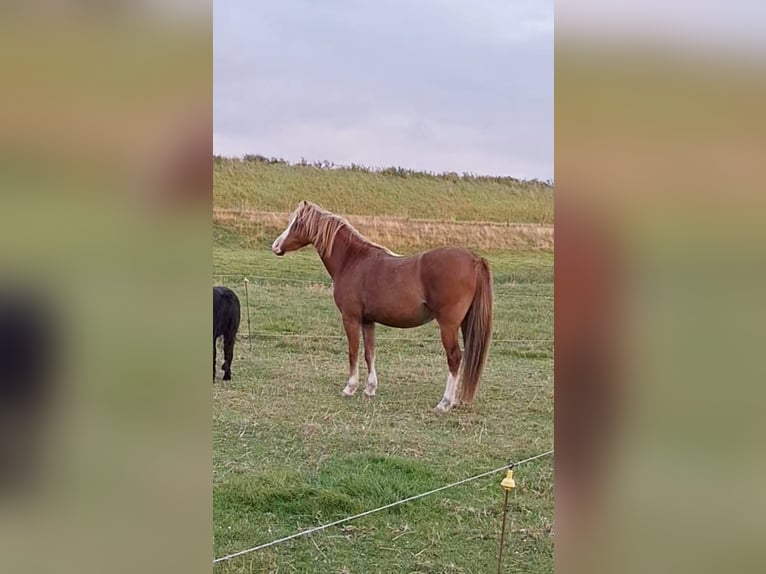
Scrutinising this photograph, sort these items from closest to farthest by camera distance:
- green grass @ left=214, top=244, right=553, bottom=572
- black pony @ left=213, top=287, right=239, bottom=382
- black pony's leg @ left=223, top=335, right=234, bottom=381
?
1. green grass @ left=214, top=244, right=553, bottom=572
2. black pony @ left=213, top=287, right=239, bottom=382
3. black pony's leg @ left=223, top=335, right=234, bottom=381

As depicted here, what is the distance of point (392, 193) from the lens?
1725 millimetres

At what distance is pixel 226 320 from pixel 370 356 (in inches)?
18.3

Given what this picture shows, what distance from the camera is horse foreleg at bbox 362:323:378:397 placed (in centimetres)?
185

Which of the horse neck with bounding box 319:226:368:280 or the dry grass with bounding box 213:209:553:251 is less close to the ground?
the dry grass with bounding box 213:209:553:251

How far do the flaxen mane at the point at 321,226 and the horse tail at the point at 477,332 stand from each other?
0.41 m

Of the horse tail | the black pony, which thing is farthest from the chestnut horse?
the black pony

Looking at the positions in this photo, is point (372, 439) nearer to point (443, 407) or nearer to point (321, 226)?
point (443, 407)

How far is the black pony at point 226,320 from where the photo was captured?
5.40ft

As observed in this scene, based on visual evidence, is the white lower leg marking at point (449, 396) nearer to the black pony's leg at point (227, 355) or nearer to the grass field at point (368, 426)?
the grass field at point (368, 426)

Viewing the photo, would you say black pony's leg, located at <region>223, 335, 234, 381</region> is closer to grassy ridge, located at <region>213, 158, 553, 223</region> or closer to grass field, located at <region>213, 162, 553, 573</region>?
grass field, located at <region>213, 162, 553, 573</region>

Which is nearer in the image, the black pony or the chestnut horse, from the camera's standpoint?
the black pony

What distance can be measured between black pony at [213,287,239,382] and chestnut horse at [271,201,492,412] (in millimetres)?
202
